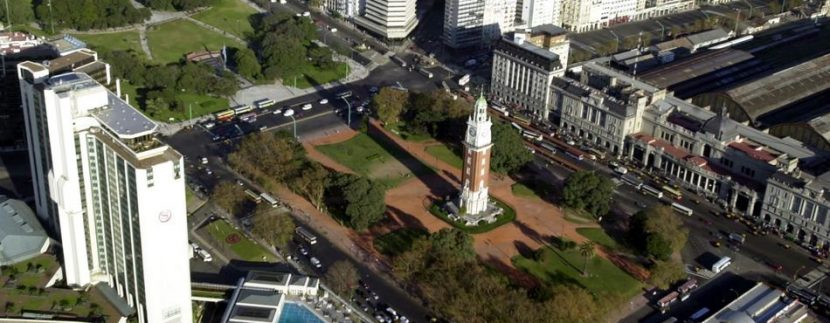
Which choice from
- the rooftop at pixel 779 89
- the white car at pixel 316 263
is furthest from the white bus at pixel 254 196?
the rooftop at pixel 779 89

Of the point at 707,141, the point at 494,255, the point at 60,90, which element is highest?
the point at 60,90

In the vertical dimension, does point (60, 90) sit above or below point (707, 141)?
above

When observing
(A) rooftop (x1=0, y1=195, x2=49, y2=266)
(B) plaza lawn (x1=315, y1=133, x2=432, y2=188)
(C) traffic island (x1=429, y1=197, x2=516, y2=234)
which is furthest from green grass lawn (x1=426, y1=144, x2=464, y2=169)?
(A) rooftop (x1=0, y1=195, x2=49, y2=266)

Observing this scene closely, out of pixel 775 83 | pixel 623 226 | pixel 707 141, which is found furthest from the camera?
pixel 775 83

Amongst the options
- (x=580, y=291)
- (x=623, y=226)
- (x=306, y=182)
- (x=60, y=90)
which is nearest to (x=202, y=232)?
(x=306, y=182)

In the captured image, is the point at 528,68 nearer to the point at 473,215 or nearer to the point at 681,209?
the point at 681,209

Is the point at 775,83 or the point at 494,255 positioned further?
the point at 775,83

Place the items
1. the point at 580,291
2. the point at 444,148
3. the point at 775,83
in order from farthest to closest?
the point at 775,83, the point at 444,148, the point at 580,291

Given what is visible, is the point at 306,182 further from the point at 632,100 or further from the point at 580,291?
the point at 632,100
